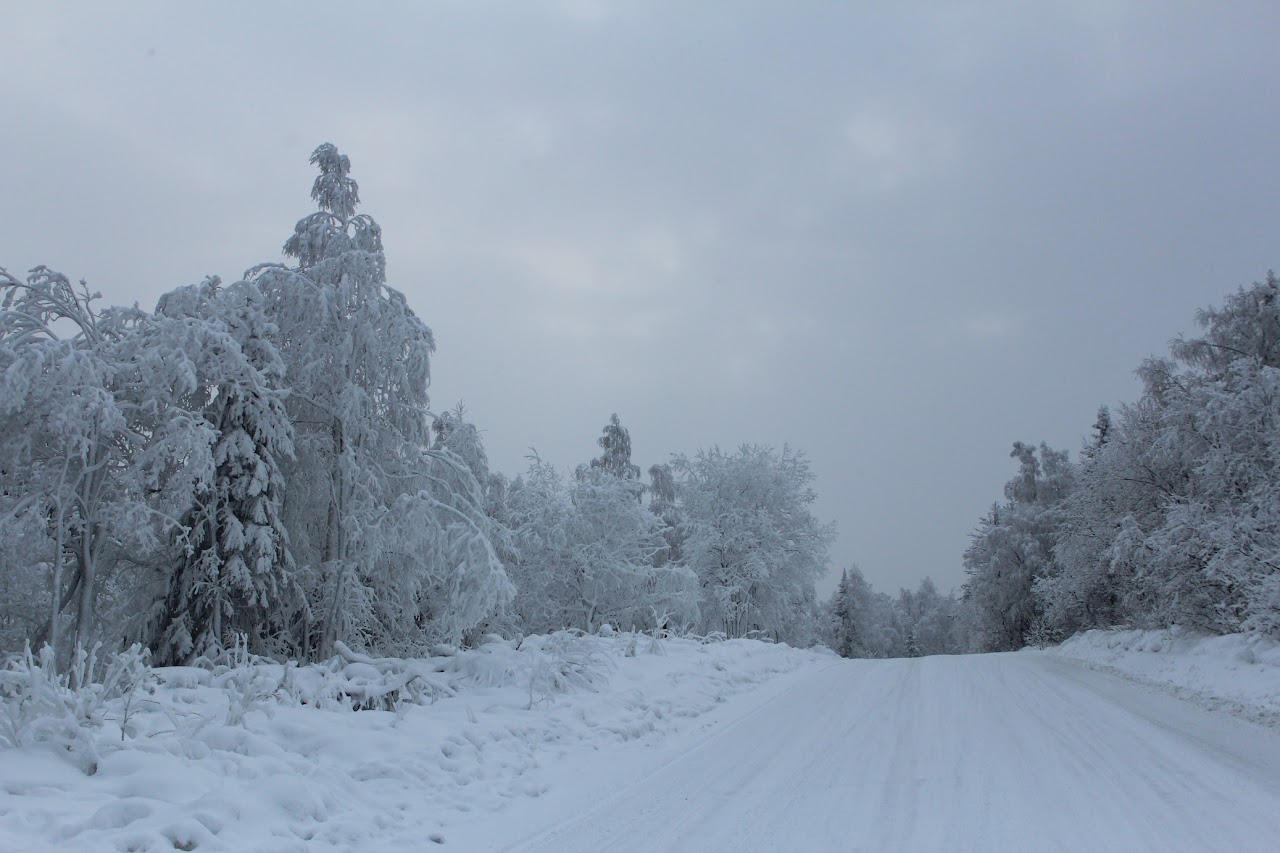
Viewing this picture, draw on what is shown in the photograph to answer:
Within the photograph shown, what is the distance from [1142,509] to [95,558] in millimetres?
24316

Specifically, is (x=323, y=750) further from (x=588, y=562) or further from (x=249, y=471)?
(x=588, y=562)

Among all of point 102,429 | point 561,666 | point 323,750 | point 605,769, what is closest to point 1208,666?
point 561,666

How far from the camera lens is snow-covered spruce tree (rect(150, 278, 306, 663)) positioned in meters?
12.7

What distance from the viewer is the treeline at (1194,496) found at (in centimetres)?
1556

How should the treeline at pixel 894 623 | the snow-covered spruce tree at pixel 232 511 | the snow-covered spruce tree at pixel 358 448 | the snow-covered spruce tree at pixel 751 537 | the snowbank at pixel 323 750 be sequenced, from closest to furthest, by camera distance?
the snowbank at pixel 323 750 < the snow-covered spruce tree at pixel 232 511 < the snow-covered spruce tree at pixel 358 448 < the snow-covered spruce tree at pixel 751 537 < the treeline at pixel 894 623

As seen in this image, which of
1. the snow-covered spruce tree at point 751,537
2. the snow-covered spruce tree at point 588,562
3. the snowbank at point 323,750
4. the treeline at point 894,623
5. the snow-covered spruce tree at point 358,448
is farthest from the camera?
the treeline at point 894,623

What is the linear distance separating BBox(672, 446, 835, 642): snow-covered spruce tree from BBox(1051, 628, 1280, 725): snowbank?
16.2 m

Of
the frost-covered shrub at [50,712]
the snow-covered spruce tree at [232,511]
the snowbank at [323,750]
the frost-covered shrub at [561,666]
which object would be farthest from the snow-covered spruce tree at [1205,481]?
the snow-covered spruce tree at [232,511]

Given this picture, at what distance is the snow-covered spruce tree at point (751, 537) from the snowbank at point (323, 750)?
23432mm

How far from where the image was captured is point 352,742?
23.9 ft

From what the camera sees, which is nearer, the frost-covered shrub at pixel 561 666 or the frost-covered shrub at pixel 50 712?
the frost-covered shrub at pixel 50 712

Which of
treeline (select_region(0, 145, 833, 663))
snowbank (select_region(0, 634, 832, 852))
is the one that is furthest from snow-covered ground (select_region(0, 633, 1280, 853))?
treeline (select_region(0, 145, 833, 663))

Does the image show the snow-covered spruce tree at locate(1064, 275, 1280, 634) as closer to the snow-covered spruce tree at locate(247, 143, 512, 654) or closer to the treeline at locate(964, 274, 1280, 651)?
the treeline at locate(964, 274, 1280, 651)

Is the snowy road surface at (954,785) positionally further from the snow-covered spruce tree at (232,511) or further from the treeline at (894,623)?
the treeline at (894,623)
